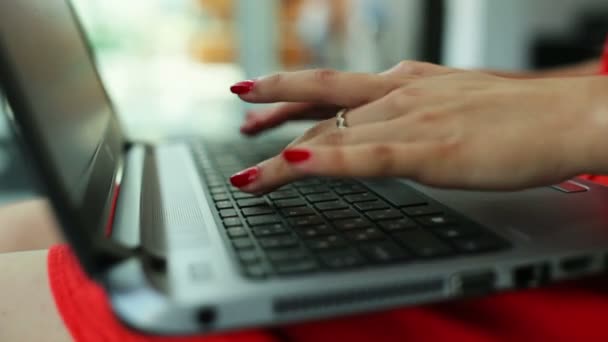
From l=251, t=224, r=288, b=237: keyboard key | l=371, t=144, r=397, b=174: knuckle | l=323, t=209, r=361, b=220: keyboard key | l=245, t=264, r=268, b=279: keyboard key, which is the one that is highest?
l=371, t=144, r=397, b=174: knuckle

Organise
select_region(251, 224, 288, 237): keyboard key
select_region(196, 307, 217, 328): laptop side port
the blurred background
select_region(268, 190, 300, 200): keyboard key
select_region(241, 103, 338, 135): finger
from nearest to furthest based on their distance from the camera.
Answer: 1. select_region(196, 307, 217, 328): laptop side port
2. select_region(251, 224, 288, 237): keyboard key
3. select_region(268, 190, 300, 200): keyboard key
4. select_region(241, 103, 338, 135): finger
5. the blurred background

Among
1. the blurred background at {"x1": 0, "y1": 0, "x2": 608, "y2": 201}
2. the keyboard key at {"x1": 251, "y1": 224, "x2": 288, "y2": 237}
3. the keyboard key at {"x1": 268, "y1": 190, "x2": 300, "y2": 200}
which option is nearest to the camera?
the keyboard key at {"x1": 251, "y1": 224, "x2": 288, "y2": 237}

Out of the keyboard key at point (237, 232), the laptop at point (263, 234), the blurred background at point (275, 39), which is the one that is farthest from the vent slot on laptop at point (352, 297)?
the blurred background at point (275, 39)

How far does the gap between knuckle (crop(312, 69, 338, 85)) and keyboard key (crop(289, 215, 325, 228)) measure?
0.39ft

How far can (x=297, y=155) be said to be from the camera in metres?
0.38

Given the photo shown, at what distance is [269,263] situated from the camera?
0.32 meters

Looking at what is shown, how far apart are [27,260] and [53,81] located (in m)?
0.13

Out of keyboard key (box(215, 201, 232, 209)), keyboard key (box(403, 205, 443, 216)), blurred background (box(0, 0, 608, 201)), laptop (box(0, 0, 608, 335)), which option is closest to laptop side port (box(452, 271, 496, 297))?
laptop (box(0, 0, 608, 335))

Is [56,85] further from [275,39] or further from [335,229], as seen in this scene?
[275,39]

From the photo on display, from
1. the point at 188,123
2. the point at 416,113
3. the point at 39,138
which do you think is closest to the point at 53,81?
the point at 39,138

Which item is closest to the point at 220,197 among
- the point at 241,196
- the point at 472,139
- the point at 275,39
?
the point at 241,196

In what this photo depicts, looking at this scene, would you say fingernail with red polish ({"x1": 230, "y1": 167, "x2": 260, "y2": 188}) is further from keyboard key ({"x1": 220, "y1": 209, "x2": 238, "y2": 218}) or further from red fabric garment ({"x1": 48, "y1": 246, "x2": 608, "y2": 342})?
red fabric garment ({"x1": 48, "y1": 246, "x2": 608, "y2": 342})

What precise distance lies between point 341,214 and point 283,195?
82 millimetres

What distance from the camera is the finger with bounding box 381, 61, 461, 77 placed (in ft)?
1.72
